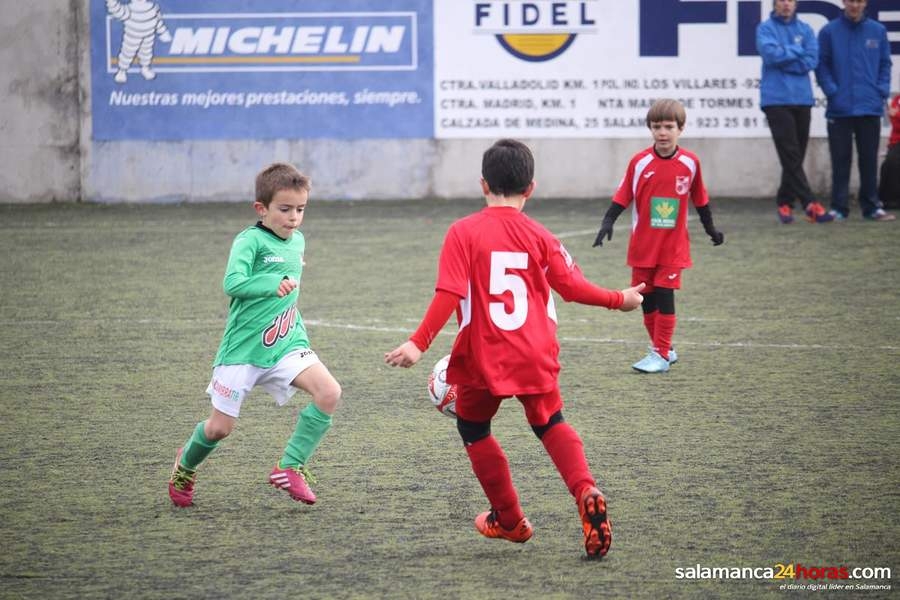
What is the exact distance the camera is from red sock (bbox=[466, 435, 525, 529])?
4438 mm

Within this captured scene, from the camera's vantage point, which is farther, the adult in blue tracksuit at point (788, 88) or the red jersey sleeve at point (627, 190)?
the adult in blue tracksuit at point (788, 88)

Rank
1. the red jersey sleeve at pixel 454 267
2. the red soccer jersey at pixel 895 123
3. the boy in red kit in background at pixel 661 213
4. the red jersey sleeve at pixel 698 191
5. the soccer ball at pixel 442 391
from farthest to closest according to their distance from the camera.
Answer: the red soccer jersey at pixel 895 123
the red jersey sleeve at pixel 698 191
the boy in red kit in background at pixel 661 213
the soccer ball at pixel 442 391
the red jersey sleeve at pixel 454 267

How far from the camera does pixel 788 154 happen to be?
13.4 meters

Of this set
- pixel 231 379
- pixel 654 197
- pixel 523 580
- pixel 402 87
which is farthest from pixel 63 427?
pixel 402 87

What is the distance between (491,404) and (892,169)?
36.2ft

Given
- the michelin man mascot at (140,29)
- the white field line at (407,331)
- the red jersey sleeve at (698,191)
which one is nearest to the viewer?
the red jersey sleeve at (698,191)

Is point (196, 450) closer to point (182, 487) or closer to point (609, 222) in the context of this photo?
point (182, 487)

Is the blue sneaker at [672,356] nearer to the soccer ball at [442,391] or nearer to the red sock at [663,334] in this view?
the red sock at [663,334]

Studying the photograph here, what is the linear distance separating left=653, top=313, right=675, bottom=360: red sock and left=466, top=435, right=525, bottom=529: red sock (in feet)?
10.3

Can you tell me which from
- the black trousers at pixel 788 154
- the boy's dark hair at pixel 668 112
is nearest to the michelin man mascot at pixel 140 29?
the black trousers at pixel 788 154

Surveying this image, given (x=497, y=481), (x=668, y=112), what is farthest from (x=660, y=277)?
(x=497, y=481)

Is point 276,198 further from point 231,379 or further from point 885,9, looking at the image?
point 885,9

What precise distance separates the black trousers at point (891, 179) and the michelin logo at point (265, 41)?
5544 mm

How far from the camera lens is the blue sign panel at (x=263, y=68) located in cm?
1593
